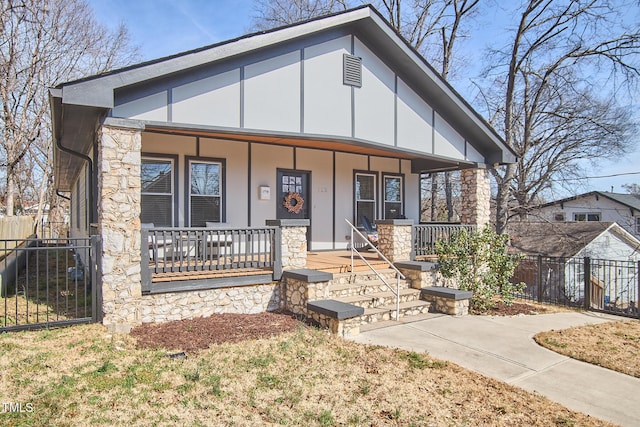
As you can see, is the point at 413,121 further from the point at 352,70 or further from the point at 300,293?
the point at 300,293

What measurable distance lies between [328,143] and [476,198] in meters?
4.36

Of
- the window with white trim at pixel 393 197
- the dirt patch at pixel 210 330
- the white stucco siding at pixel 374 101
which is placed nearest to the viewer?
the dirt patch at pixel 210 330

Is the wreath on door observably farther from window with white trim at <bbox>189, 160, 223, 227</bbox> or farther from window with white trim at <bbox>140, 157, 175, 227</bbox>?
window with white trim at <bbox>140, 157, 175, 227</bbox>

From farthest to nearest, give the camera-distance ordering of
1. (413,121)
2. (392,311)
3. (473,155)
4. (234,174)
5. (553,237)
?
(553,237)
(473,155)
(413,121)
(234,174)
(392,311)

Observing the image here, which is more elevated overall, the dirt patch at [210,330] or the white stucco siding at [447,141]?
the white stucco siding at [447,141]

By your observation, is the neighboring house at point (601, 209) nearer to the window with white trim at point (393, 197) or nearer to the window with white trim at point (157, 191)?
the window with white trim at point (393, 197)

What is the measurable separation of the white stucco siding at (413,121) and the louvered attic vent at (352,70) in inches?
48.3

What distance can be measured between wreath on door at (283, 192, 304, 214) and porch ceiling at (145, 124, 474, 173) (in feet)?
4.17

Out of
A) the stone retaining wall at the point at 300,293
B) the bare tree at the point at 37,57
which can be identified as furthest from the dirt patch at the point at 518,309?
the bare tree at the point at 37,57

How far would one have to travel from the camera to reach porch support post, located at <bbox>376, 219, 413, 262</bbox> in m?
8.64

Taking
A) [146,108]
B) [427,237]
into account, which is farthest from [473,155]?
[146,108]

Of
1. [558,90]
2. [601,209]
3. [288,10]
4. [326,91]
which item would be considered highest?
[288,10]

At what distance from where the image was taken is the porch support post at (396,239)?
28.3 feet

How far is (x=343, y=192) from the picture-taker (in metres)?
10.9
